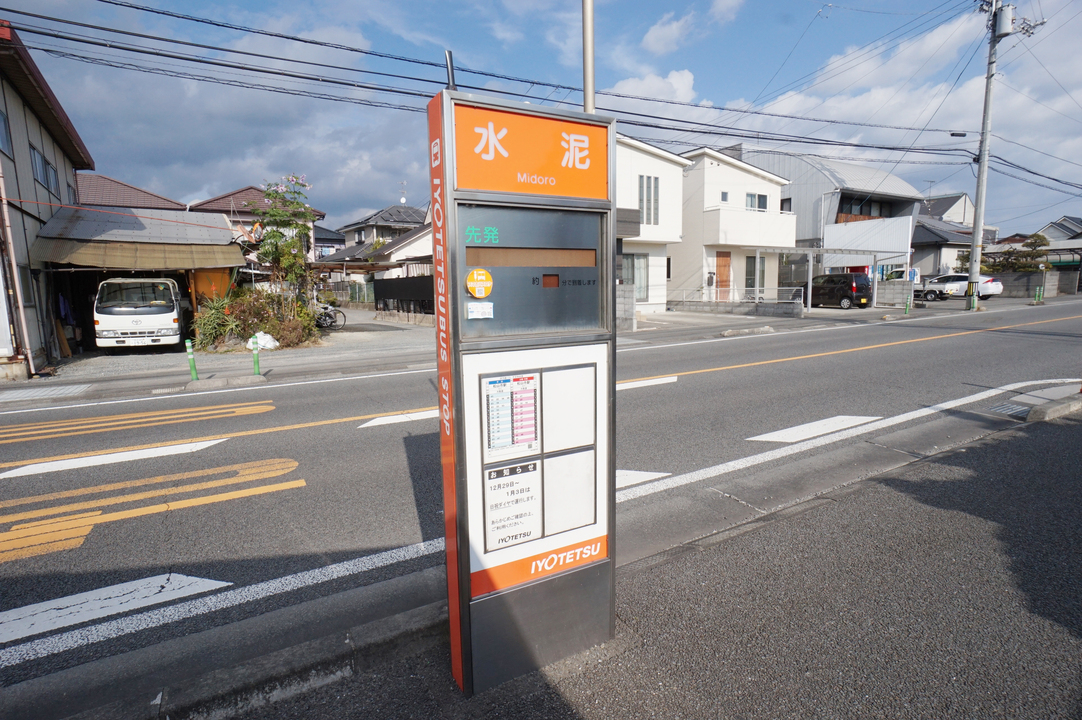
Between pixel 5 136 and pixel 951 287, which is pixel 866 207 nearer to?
pixel 951 287

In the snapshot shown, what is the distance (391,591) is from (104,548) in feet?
7.36

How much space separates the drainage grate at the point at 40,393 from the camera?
900 centimetres

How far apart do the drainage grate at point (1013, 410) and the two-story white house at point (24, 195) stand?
16097 mm

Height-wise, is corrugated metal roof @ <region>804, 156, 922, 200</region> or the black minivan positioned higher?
corrugated metal roof @ <region>804, 156, 922, 200</region>

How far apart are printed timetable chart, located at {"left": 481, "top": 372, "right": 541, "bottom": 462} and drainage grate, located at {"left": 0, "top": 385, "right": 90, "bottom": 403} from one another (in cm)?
1025

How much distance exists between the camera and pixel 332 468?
5.33 m

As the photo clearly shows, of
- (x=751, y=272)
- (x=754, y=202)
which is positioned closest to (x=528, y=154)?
(x=754, y=202)

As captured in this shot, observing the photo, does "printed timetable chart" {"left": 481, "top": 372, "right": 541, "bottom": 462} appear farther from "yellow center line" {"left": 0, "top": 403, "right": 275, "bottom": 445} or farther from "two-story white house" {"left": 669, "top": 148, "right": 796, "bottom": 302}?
"two-story white house" {"left": 669, "top": 148, "right": 796, "bottom": 302}

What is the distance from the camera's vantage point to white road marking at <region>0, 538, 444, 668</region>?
2.81 metres

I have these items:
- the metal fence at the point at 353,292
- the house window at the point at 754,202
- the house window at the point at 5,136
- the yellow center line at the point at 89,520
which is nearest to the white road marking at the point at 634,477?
the yellow center line at the point at 89,520

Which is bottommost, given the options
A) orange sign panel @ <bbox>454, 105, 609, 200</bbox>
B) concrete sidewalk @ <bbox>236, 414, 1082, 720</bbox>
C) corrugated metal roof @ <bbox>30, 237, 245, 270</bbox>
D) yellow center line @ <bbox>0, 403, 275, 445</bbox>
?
concrete sidewalk @ <bbox>236, 414, 1082, 720</bbox>

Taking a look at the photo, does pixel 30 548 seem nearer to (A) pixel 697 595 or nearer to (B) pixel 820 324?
(A) pixel 697 595

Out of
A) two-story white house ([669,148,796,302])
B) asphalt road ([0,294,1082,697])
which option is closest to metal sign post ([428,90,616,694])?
asphalt road ([0,294,1082,697])

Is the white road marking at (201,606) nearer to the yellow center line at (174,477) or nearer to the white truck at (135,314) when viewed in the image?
the yellow center line at (174,477)
